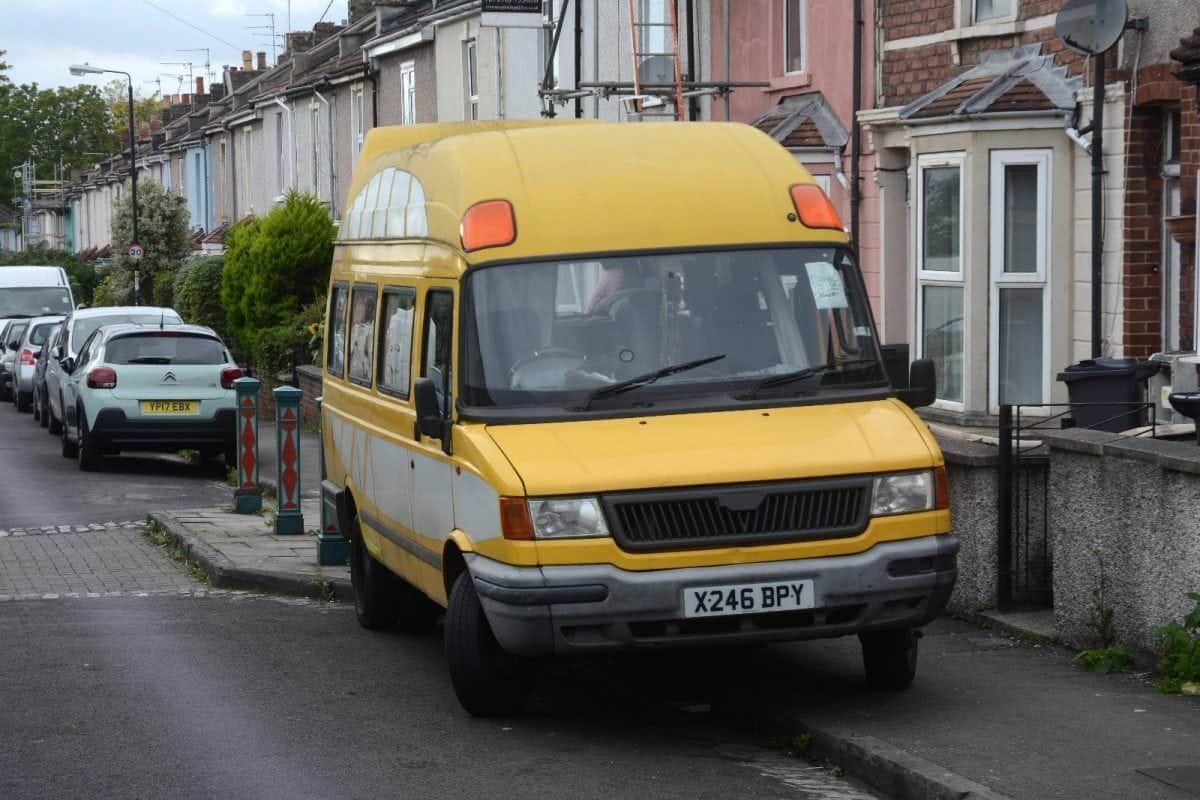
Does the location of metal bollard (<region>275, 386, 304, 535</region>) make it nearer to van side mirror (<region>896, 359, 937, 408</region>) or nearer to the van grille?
van side mirror (<region>896, 359, 937, 408</region>)

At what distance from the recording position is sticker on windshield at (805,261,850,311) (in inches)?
336

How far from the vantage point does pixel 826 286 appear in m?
8.57

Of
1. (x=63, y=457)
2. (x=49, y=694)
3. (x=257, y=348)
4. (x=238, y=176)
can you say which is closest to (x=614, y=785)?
(x=49, y=694)

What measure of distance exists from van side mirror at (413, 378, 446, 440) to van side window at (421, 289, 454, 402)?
6.9 inches

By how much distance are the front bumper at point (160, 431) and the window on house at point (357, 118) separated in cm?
2253

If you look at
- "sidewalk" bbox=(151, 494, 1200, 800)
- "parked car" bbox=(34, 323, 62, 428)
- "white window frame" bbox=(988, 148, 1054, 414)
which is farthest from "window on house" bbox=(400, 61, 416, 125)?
"sidewalk" bbox=(151, 494, 1200, 800)

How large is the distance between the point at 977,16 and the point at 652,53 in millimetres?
7736

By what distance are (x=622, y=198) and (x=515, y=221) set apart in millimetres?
488

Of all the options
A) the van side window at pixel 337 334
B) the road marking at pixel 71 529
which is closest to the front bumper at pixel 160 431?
the road marking at pixel 71 529

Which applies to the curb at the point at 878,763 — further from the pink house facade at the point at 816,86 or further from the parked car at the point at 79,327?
the parked car at the point at 79,327

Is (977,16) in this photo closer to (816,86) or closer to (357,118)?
(816,86)

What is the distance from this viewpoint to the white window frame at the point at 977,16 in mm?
17172

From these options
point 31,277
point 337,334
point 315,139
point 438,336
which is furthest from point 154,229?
point 438,336

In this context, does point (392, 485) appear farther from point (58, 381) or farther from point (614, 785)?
point (58, 381)
